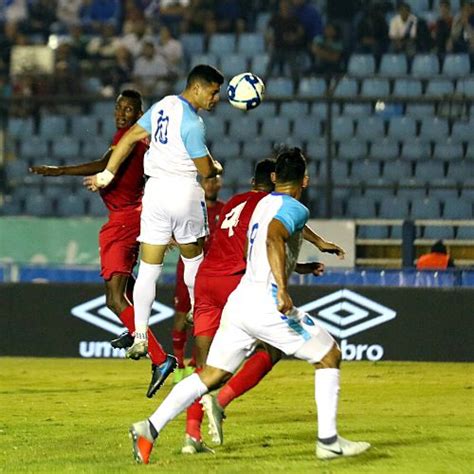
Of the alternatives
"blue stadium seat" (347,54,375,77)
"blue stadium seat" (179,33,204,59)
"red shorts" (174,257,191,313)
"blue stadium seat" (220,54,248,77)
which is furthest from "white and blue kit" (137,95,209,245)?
"blue stadium seat" (179,33,204,59)

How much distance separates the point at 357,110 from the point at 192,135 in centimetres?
1000

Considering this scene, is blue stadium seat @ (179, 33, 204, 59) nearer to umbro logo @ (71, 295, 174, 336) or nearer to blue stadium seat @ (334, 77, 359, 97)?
blue stadium seat @ (334, 77, 359, 97)

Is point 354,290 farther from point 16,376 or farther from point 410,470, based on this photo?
point 410,470

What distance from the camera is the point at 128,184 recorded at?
35.3 ft

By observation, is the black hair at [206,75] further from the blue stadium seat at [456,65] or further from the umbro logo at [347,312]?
the blue stadium seat at [456,65]

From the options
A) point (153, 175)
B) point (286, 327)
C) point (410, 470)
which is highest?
point (153, 175)

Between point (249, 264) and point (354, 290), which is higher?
point (249, 264)

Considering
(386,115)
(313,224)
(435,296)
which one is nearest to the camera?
(435,296)

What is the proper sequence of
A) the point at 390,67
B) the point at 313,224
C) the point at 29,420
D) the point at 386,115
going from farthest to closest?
the point at 390,67 → the point at 386,115 → the point at 313,224 → the point at 29,420

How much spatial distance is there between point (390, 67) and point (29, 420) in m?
11.4

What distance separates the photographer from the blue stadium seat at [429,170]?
734 inches

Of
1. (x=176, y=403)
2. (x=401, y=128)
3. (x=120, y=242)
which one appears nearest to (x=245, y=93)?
(x=120, y=242)

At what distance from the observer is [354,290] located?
15.5 meters

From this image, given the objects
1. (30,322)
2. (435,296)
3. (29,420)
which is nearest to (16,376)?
(30,322)
